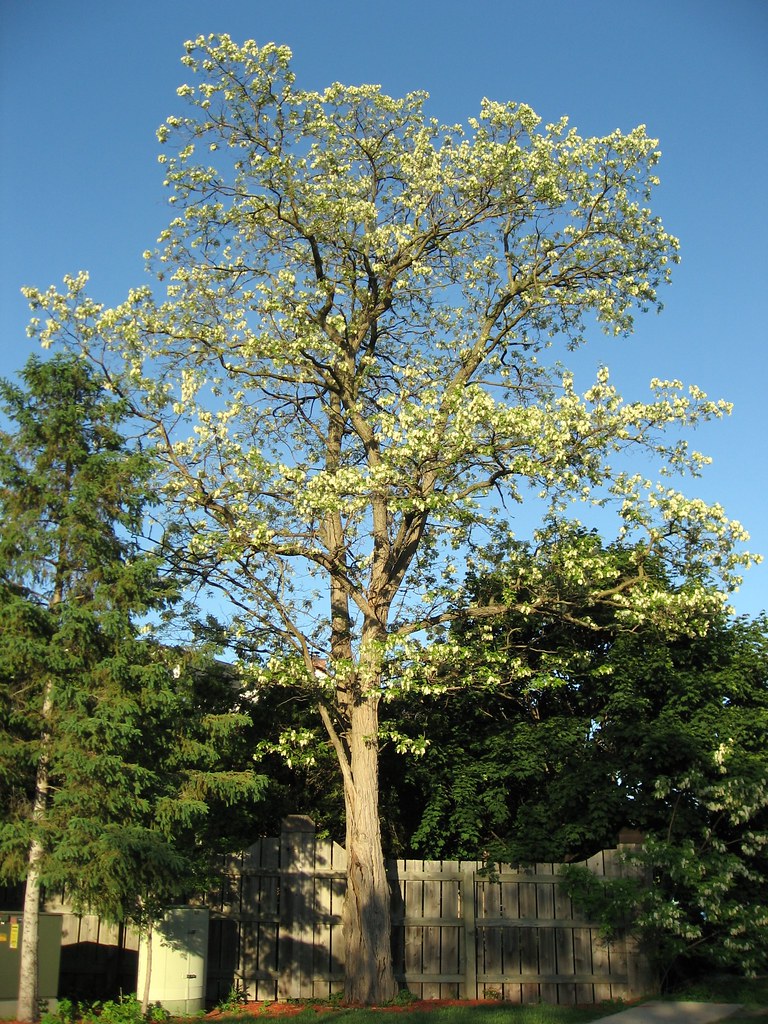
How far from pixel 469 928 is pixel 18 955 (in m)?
6.15

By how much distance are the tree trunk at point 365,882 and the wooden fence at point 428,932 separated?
1.86ft

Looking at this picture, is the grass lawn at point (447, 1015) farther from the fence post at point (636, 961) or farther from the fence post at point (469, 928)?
the fence post at point (636, 961)

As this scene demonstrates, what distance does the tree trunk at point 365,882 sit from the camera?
1309 cm

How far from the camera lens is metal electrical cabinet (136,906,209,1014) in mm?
11820

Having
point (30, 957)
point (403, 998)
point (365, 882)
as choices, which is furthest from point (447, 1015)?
point (30, 957)

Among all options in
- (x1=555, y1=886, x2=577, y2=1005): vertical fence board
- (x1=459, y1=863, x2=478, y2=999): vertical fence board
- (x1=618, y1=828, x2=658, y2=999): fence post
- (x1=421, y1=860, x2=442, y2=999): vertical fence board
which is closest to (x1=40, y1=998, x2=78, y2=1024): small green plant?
(x1=421, y1=860, x2=442, y2=999): vertical fence board

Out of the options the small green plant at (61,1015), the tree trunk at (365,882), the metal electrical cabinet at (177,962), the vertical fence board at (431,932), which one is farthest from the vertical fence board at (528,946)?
the small green plant at (61,1015)

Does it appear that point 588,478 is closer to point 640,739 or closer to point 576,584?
point 576,584

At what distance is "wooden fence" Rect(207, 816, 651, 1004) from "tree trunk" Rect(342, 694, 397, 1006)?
567 millimetres

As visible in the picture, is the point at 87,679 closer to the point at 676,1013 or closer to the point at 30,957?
the point at 30,957

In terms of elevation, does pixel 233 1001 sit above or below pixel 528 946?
below

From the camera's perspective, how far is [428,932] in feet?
46.2

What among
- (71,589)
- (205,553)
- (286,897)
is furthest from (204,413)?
(286,897)

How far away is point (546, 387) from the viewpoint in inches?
664
